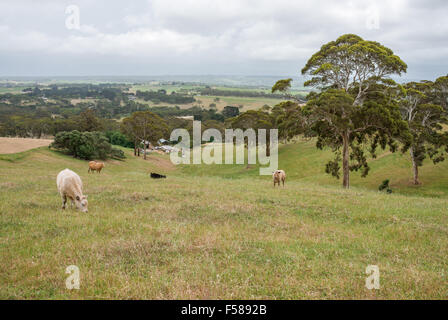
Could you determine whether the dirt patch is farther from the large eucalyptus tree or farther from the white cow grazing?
the large eucalyptus tree

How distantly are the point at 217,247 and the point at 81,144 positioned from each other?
5395 cm

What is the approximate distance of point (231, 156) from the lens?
231 ft

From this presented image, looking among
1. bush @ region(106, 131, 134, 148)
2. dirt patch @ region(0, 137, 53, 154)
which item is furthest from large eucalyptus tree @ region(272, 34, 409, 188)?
bush @ region(106, 131, 134, 148)


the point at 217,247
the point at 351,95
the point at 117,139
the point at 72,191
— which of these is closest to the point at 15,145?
the point at 117,139

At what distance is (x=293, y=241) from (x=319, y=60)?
71.9ft

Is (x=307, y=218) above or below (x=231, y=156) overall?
above

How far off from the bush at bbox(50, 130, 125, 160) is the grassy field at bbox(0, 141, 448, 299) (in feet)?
134

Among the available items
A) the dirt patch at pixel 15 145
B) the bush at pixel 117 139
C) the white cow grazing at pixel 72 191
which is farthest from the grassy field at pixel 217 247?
the bush at pixel 117 139

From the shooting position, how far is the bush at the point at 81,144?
54.8m

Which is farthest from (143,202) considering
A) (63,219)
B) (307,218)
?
(307,218)

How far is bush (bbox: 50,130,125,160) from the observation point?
5475cm

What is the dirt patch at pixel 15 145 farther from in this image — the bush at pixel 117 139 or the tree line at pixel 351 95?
the tree line at pixel 351 95

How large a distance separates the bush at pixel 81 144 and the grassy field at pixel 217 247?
134 feet
